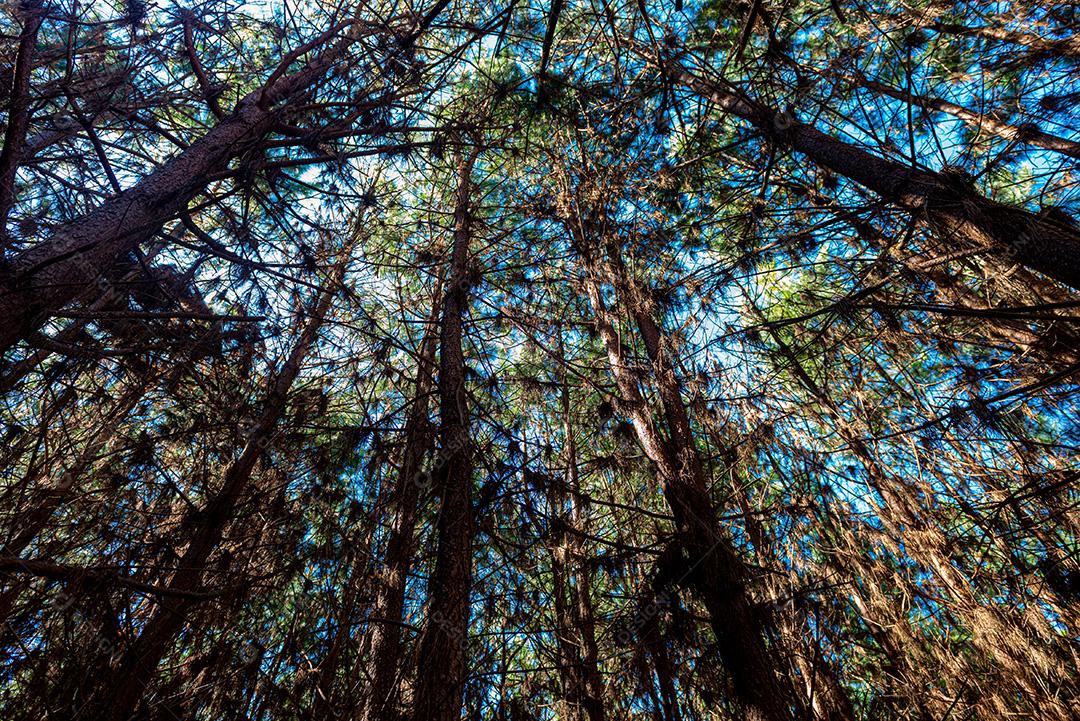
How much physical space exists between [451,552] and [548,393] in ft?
7.97

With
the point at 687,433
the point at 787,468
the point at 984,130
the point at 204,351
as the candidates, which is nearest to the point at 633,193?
the point at 687,433

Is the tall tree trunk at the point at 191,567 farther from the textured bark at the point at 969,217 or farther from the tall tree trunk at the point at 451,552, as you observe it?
the textured bark at the point at 969,217

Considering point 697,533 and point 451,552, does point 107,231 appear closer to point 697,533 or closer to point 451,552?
point 451,552

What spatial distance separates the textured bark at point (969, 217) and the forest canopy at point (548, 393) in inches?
1.0

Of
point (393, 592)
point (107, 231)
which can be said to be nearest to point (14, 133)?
point (107, 231)

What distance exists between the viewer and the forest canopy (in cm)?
259

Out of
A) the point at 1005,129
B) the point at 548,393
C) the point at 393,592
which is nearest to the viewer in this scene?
the point at 393,592

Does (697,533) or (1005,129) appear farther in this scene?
(1005,129)

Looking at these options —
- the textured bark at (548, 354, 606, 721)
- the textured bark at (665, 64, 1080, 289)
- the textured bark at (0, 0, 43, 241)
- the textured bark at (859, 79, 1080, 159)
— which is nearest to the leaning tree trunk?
the textured bark at (0, 0, 43, 241)

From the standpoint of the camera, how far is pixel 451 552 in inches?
113

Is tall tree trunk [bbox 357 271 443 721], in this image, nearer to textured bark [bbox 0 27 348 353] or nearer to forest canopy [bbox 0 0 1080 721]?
forest canopy [bbox 0 0 1080 721]

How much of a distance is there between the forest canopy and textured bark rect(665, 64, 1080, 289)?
3cm

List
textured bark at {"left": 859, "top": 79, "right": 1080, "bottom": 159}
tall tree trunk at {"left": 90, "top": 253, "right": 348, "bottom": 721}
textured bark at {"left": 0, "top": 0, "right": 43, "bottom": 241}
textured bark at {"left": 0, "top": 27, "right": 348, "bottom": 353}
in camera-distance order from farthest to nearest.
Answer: textured bark at {"left": 859, "top": 79, "right": 1080, "bottom": 159} → tall tree trunk at {"left": 90, "top": 253, "right": 348, "bottom": 721} → textured bark at {"left": 0, "top": 27, "right": 348, "bottom": 353} → textured bark at {"left": 0, "top": 0, "right": 43, "bottom": 241}

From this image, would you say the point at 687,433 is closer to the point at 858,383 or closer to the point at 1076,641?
the point at 858,383
